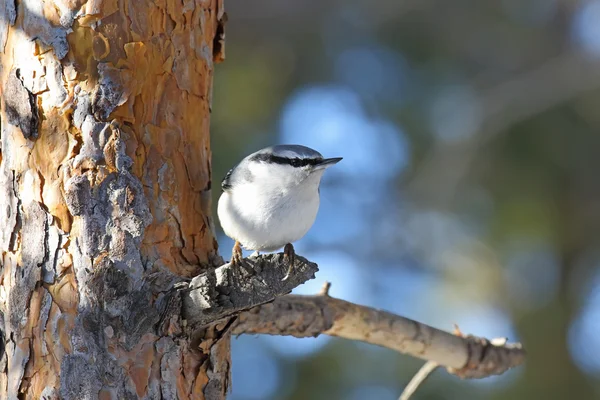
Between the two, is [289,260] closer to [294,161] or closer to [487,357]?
[294,161]

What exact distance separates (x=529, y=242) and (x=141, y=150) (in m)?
3.97

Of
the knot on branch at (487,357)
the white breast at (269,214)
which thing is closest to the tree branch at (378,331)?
the knot on branch at (487,357)

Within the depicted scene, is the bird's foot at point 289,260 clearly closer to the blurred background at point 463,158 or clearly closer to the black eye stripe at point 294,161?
the black eye stripe at point 294,161

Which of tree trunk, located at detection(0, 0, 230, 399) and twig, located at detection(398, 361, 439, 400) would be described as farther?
twig, located at detection(398, 361, 439, 400)

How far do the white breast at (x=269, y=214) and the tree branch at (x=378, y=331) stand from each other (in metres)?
0.26

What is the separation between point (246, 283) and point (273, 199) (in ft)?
1.22

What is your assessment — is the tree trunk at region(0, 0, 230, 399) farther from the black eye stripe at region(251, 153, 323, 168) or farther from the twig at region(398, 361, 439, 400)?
the twig at region(398, 361, 439, 400)

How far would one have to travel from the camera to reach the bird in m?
1.88

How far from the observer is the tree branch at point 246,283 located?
5.19 ft

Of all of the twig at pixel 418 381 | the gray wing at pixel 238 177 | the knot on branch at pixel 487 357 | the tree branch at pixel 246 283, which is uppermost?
the gray wing at pixel 238 177

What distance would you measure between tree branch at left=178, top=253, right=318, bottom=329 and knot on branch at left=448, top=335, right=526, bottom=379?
1164 millimetres

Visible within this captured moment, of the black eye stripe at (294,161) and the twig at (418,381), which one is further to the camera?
the twig at (418,381)

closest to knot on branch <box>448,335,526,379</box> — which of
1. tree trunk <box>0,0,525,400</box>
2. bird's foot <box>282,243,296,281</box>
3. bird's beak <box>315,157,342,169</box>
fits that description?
bird's beak <box>315,157,342,169</box>

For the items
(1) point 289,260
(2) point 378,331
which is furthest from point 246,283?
(2) point 378,331
